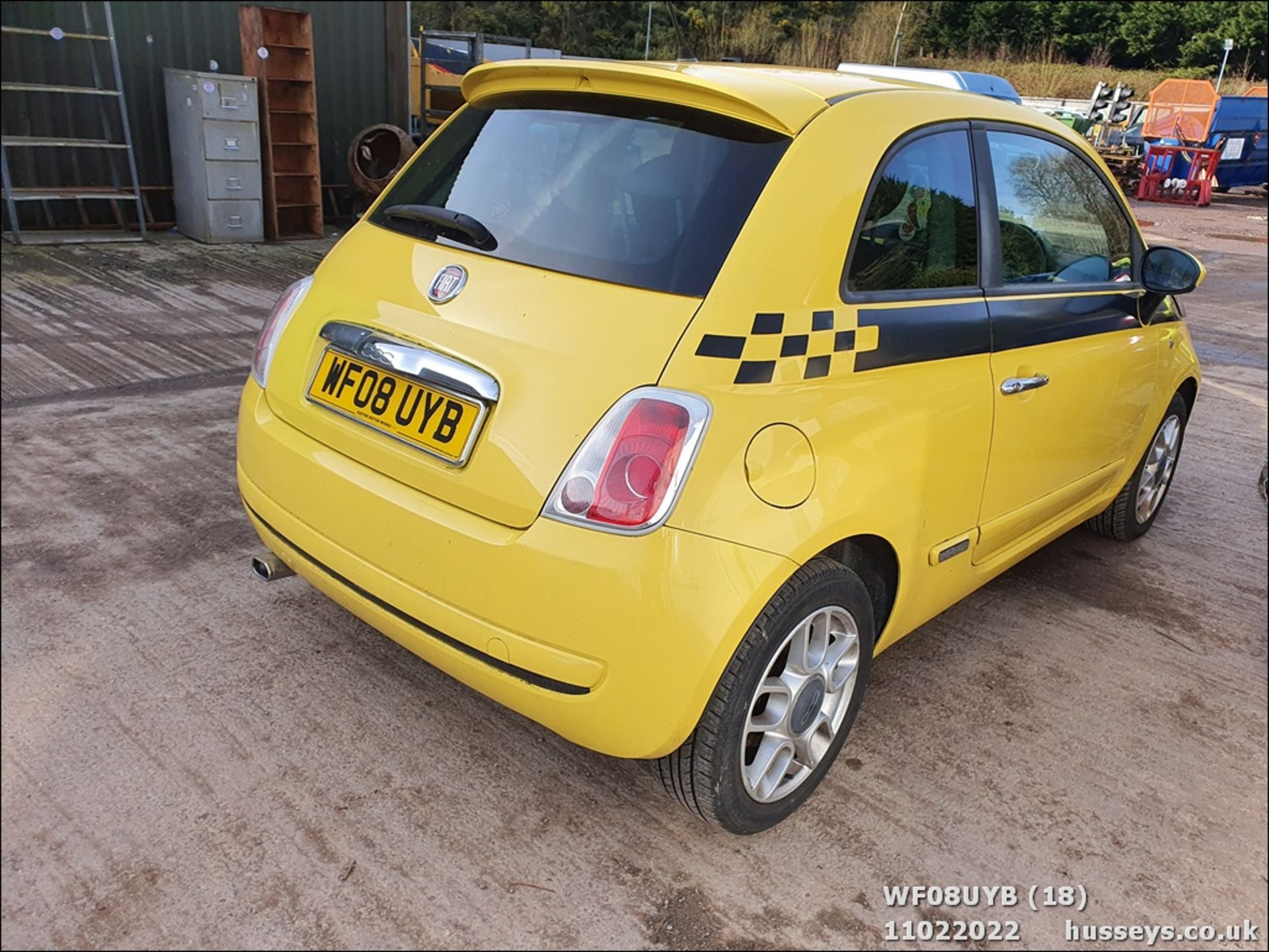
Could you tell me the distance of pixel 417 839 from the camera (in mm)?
2148

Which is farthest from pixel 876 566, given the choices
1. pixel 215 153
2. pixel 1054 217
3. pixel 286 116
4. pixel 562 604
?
pixel 286 116

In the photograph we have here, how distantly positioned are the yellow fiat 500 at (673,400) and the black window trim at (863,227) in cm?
1

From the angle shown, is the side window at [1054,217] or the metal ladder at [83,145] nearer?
the side window at [1054,217]

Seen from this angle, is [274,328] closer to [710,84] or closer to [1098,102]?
[710,84]

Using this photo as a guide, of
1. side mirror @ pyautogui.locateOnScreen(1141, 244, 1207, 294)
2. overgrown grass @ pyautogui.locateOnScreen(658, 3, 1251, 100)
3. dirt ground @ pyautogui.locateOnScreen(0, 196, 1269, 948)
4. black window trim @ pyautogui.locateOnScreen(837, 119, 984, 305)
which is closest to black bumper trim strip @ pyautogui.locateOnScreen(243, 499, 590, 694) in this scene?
dirt ground @ pyautogui.locateOnScreen(0, 196, 1269, 948)

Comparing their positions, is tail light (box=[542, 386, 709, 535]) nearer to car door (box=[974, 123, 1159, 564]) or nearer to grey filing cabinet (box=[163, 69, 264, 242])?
car door (box=[974, 123, 1159, 564])

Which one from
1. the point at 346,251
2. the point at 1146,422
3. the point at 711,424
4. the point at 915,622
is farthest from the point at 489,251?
the point at 1146,422

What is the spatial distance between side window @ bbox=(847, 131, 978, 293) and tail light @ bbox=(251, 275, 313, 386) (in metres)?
1.41

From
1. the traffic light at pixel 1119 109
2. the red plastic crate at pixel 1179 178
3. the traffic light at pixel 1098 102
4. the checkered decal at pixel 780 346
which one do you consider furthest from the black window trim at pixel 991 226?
the traffic light at pixel 1119 109

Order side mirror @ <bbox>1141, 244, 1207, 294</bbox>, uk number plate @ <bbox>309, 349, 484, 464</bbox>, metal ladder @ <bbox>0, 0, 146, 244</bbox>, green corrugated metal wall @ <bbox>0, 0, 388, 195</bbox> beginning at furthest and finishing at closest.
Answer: green corrugated metal wall @ <bbox>0, 0, 388, 195</bbox>, metal ladder @ <bbox>0, 0, 146, 244</bbox>, side mirror @ <bbox>1141, 244, 1207, 294</bbox>, uk number plate @ <bbox>309, 349, 484, 464</bbox>

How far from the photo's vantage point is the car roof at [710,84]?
2.19 m

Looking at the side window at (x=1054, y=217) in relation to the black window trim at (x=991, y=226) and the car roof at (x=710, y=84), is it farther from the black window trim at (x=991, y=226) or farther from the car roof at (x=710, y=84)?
the car roof at (x=710, y=84)

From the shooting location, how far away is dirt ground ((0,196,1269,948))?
1.99 metres

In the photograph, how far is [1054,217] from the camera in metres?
2.99
